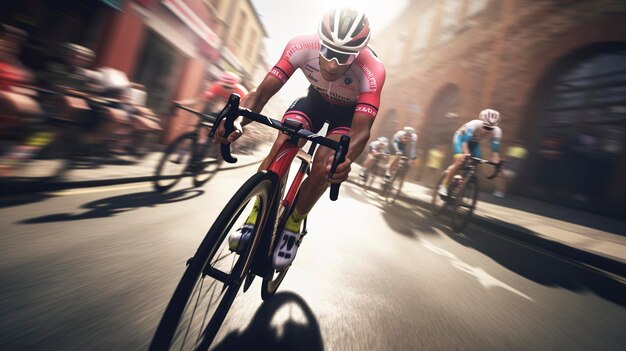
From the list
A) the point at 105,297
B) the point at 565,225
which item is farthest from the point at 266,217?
the point at 565,225

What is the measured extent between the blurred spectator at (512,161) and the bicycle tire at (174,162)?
10977 mm

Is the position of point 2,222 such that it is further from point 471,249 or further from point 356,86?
point 471,249

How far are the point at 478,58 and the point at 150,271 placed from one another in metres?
16.4

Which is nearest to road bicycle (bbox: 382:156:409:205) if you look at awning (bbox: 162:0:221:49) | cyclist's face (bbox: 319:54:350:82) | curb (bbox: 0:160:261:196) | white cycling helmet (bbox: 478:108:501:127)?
white cycling helmet (bbox: 478:108:501:127)

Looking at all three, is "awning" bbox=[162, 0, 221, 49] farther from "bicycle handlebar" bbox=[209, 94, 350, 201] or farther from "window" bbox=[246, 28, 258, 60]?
"bicycle handlebar" bbox=[209, 94, 350, 201]

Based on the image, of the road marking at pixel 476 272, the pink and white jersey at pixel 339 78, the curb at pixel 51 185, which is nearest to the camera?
the pink and white jersey at pixel 339 78

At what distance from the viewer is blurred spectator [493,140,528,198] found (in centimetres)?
1129

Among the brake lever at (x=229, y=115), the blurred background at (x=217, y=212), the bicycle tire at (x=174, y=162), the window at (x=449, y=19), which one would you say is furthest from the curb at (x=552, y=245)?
the window at (x=449, y=19)

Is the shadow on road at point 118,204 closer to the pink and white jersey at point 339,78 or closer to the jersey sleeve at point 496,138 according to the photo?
the pink and white jersey at point 339,78

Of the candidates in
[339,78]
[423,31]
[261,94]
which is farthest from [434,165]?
[261,94]

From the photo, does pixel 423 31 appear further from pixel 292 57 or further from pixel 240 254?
pixel 240 254

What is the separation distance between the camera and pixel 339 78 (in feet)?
7.27

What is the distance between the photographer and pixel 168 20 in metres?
9.23

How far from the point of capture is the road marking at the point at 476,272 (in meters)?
3.06
